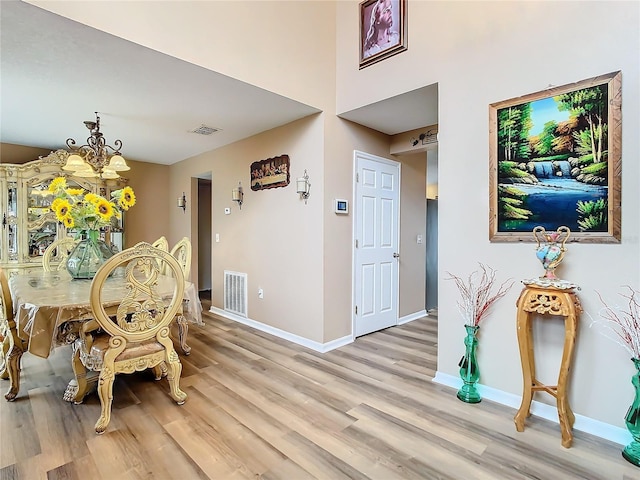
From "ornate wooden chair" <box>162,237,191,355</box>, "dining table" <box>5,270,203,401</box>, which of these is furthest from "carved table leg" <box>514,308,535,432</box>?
"ornate wooden chair" <box>162,237,191,355</box>

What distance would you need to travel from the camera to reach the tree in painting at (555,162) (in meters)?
1.95

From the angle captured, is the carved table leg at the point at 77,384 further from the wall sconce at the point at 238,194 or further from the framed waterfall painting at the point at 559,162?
the framed waterfall painting at the point at 559,162

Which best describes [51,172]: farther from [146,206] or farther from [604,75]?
[604,75]

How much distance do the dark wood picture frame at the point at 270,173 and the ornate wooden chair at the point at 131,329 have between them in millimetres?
1865

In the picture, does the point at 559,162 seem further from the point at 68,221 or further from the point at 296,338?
Result: the point at 68,221

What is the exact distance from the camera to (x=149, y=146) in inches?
183

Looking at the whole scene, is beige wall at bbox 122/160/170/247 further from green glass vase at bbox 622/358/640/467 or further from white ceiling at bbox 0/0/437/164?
green glass vase at bbox 622/358/640/467

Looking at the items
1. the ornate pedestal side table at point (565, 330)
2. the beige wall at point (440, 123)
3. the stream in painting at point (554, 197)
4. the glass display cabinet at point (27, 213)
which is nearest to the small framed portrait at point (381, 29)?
the beige wall at point (440, 123)

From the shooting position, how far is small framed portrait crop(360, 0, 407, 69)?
2.87 metres

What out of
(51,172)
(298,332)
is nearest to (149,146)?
(51,172)

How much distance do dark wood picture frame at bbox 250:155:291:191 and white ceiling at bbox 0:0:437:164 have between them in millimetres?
401

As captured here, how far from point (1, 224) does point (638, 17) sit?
248 inches

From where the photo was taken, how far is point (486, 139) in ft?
7.77

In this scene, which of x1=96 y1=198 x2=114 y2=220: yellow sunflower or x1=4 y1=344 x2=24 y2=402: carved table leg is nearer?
x1=4 y1=344 x2=24 y2=402: carved table leg
